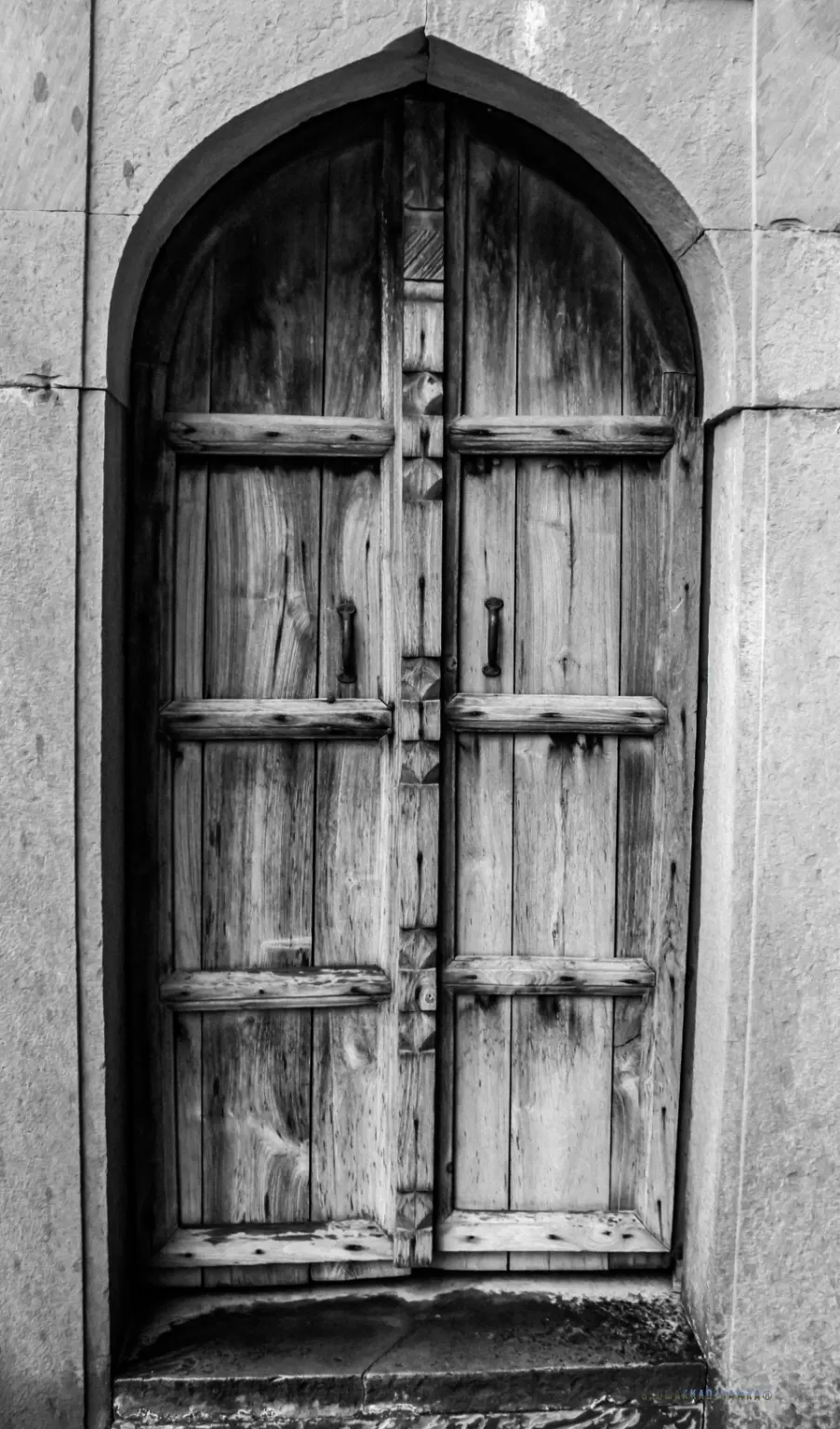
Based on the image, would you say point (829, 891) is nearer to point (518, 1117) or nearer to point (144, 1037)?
point (518, 1117)

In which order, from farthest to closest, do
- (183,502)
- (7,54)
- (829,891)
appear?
(183,502) → (829,891) → (7,54)

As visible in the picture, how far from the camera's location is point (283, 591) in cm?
217

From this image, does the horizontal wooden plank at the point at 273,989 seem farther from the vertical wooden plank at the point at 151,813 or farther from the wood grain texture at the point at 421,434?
the wood grain texture at the point at 421,434

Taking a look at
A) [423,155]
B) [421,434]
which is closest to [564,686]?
[421,434]

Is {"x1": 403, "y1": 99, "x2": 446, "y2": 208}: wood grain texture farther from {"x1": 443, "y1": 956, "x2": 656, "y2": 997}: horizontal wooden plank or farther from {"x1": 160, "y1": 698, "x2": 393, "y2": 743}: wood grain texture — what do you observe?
{"x1": 443, "y1": 956, "x2": 656, "y2": 997}: horizontal wooden plank

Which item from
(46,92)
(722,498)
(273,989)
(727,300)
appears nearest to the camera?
(46,92)

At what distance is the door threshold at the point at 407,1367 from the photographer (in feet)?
6.54

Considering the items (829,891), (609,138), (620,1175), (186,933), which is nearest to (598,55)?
(609,138)

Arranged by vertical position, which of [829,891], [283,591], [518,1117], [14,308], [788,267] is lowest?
[518,1117]

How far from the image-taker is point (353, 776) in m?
2.20

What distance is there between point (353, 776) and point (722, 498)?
3.33 feet

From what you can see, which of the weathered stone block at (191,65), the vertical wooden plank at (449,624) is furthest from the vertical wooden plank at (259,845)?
the weathered stone block at (191,65)

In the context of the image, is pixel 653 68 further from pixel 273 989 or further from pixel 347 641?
pixel 273 989

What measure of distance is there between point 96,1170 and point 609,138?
2351 millimetres
